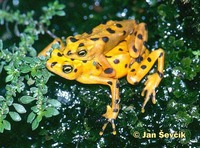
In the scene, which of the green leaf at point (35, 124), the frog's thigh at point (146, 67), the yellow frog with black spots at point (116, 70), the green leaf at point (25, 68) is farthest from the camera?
the frog's thigh at point (146, 67)

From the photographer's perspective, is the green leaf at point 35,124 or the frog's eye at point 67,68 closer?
the green leaf at point 35,124

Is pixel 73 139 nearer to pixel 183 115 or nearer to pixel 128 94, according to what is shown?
pixel 128 94

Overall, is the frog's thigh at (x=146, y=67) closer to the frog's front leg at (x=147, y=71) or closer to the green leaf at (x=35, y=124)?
the frog's front leg at (x=147, y=71)

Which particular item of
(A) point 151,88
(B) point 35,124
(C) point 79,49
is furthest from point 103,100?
(B) point 35,124

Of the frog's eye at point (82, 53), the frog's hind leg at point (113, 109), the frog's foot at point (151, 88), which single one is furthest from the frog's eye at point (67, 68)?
the frog's foot at point (151, 88)

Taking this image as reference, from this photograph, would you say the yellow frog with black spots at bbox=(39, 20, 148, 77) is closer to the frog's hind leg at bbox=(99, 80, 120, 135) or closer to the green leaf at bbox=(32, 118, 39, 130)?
the frog's hind leg at bbox=(99, 80, 120, 135)

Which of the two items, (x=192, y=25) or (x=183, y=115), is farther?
(x=192, y=25)

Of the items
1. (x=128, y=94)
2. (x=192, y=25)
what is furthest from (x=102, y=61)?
(x=192, y=25)
